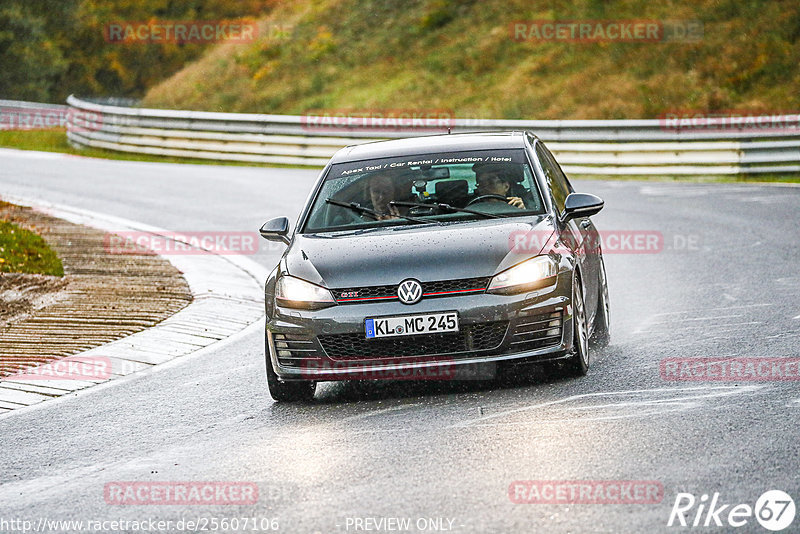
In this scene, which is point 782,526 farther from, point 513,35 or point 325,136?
point 513,35

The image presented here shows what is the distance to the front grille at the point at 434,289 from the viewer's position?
7652 mm

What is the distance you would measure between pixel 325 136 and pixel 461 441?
2176cm

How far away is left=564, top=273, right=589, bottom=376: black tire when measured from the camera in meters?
8.02

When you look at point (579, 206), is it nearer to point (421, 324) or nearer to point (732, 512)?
point (421, 324)

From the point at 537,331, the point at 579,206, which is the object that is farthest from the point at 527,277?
the point at 579,206

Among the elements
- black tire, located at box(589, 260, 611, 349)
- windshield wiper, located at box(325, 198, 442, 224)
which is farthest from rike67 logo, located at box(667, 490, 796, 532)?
black tire, located at box(589, 260, 611, 349)

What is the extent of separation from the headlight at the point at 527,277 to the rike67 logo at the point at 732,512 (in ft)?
8.00

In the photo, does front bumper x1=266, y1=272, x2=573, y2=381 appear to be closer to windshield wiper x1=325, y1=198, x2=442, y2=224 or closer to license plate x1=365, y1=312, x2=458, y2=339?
license plate x1=365, y1=312, x2=458, y2=339

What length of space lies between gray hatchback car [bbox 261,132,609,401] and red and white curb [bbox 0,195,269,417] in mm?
1727

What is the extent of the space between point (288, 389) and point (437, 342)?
1068 millimetres

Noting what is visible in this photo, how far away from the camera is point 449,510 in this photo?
549 cm

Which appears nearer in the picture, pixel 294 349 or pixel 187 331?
pixel 294 349

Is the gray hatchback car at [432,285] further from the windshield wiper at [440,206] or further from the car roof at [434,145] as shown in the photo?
the car roof at [434,145]

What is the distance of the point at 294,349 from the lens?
7.91 m
